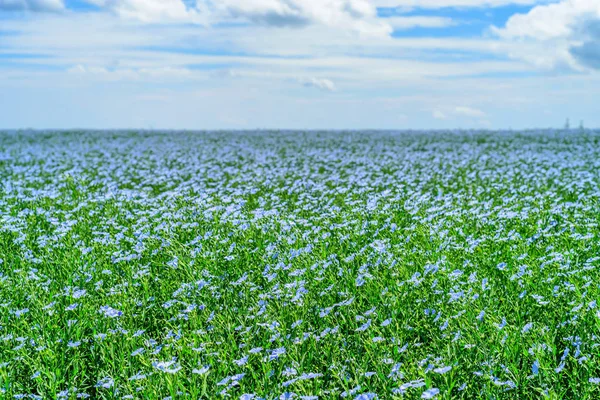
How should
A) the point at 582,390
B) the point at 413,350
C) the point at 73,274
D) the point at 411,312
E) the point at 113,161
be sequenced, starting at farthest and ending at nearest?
the point at 113,161 → the point at 73,274 → the point at 411,312 → the point at 413,350 → the point at 582,390

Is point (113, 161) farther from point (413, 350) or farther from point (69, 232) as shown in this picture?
point (413, 350)

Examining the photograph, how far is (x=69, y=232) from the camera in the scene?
8109 mm

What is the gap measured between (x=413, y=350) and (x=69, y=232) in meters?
5.35

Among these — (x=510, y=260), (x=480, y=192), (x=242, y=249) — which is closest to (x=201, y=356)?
(x=242, y=249)

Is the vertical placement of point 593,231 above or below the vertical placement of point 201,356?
above

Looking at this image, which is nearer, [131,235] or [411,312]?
[411,312]

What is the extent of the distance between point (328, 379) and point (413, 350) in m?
0.78

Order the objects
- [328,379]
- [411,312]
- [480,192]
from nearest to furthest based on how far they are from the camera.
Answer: [328,379] < [411,312] < [480,192]

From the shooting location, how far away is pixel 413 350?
15.5 ft

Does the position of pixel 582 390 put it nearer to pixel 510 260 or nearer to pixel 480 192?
pixel 510 260

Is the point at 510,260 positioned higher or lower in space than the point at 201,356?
higher

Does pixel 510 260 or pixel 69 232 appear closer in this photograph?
pixel 510 260

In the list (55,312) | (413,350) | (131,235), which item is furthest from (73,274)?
(413,350)

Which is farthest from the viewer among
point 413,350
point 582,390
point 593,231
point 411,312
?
point 593,231
